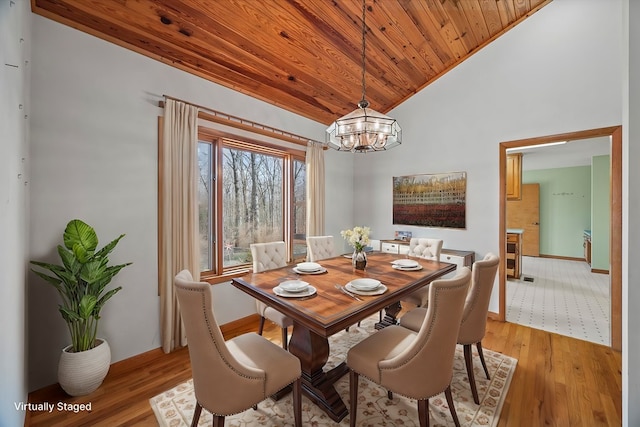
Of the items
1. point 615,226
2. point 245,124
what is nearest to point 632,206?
point 615,226

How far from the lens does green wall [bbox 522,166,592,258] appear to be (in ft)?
21.7

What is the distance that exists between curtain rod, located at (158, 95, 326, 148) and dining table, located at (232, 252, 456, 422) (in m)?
1.77

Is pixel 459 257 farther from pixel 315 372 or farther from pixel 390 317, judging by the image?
pixel 315 372

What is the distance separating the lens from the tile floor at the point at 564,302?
118 inches

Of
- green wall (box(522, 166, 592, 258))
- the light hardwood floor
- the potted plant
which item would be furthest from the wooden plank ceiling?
green wall (box(522, 166, 592, 258))

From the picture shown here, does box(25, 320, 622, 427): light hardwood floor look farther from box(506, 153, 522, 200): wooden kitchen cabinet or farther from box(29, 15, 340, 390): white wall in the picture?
box(506, 153, 522, 200): wooden kitchen cabinet

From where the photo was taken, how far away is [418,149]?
411 cm

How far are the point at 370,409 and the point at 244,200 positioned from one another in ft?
8.45

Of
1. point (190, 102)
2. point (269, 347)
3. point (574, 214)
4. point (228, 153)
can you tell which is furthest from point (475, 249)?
point (574, 214)

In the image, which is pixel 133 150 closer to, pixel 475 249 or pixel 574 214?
pixel 475 249

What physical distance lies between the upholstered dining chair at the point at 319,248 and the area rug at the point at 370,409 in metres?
1.38

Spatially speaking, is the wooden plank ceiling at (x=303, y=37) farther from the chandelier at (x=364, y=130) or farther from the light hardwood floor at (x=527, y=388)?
the light hardwood floor at (x=527, y=388)

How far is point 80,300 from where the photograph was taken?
1.82 metres

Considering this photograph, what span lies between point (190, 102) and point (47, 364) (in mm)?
2464
